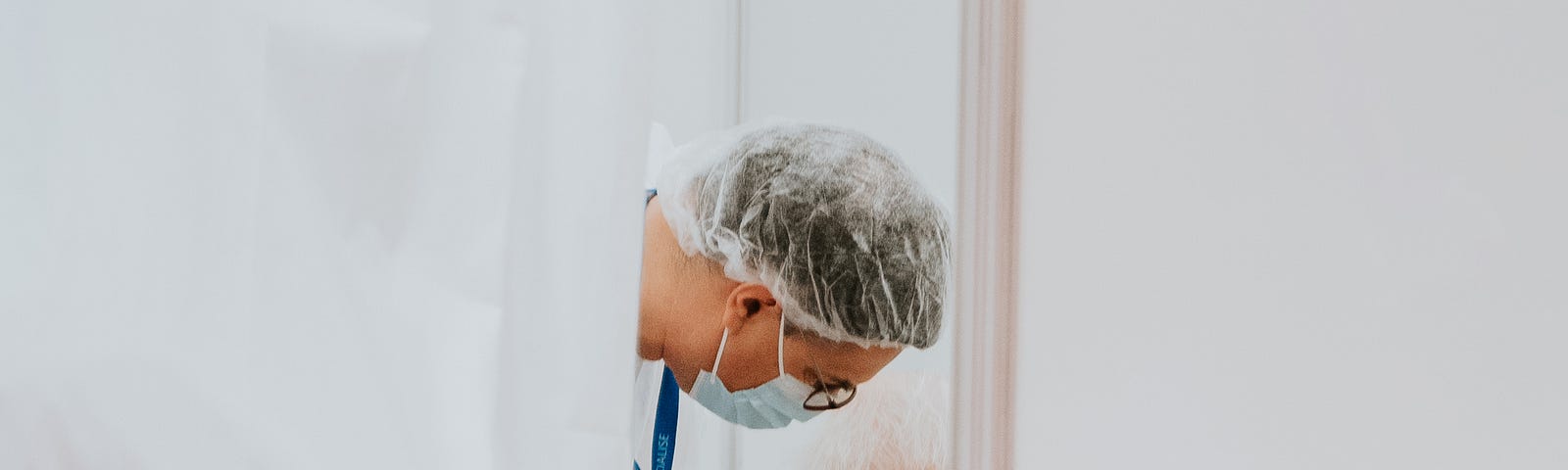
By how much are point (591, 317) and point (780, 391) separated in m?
0.55

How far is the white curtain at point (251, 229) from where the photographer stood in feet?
1.49

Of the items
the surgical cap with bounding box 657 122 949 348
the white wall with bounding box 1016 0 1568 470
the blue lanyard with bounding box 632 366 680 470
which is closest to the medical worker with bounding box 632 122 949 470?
the surgical cap with bounding box 657 122 949 348

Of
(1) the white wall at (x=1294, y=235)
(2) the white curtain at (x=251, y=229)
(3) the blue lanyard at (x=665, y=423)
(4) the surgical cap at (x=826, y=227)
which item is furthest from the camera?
(3) the blue lanyard at (x=665, y=423)

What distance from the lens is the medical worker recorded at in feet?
Result: 2.92

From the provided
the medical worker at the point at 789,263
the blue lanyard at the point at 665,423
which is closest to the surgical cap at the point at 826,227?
the medical worker at the point at 789,263

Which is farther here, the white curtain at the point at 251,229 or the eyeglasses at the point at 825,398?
the eyeglasses at the point at 825,398

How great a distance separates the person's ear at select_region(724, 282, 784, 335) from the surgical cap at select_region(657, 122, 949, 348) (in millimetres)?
19

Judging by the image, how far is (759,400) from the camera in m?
1.08

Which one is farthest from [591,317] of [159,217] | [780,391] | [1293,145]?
[780,391]

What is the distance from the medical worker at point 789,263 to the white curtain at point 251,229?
0.43 metres

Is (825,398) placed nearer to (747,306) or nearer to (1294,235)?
(747,306)

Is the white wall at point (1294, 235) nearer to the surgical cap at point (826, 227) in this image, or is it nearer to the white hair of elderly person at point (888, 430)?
the surgical cap at point (826, 227)

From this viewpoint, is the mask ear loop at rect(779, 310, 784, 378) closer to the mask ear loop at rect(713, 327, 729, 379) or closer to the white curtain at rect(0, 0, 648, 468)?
the mask ear loop at rect(713, 327, 729, 379)

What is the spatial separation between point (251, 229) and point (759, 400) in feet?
2.23
